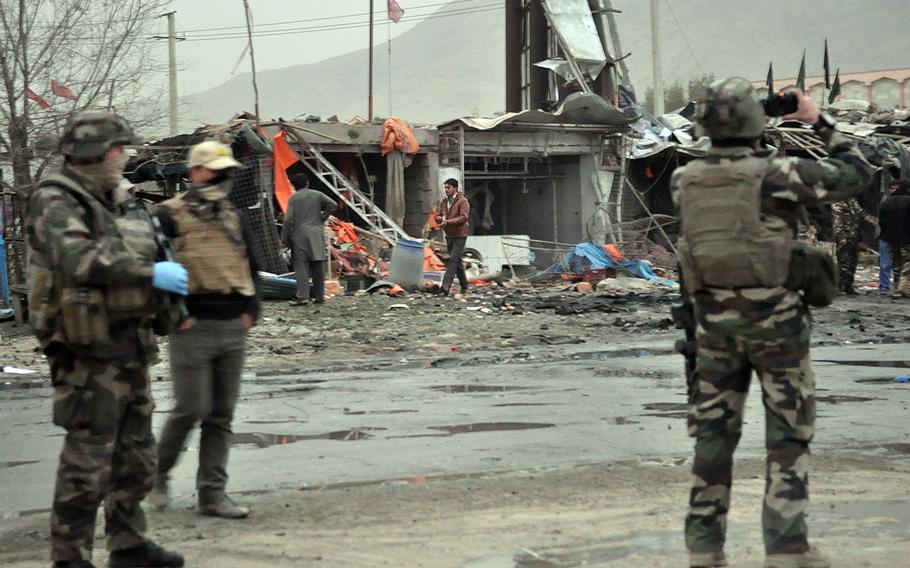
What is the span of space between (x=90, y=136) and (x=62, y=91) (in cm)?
1503

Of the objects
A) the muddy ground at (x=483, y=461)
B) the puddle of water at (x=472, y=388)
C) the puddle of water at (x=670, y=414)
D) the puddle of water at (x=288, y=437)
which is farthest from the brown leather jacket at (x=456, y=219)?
the puddle of water at (x=288, y=437)

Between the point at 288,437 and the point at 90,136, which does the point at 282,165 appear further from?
the point at 90,136

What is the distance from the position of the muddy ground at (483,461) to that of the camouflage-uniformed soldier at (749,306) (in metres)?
0.42

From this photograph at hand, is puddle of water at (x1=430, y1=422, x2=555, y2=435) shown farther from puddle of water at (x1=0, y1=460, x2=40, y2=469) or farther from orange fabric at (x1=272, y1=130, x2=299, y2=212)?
orange fabric at (x1=272, y1=130, x2=299, y2=212)

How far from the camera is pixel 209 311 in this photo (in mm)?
5340

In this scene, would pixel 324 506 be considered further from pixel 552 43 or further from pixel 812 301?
pixel 552 43

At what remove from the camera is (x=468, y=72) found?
18850 centimetres

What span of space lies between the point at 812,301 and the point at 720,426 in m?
0.55

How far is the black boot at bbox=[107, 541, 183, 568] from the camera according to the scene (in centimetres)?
449

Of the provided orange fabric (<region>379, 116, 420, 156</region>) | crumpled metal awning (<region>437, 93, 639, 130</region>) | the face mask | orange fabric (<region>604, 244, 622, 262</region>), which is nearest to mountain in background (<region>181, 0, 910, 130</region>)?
crumpled metal awning (<region>437, 93, 639, 130</region>)

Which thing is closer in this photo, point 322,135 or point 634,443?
point 634,443

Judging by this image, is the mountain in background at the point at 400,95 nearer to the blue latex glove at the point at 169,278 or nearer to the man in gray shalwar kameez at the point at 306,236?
the man in gray shalwar kameez at the point at 306,236

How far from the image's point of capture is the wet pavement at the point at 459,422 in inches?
249

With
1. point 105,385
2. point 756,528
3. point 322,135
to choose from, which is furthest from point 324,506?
point 322,135
